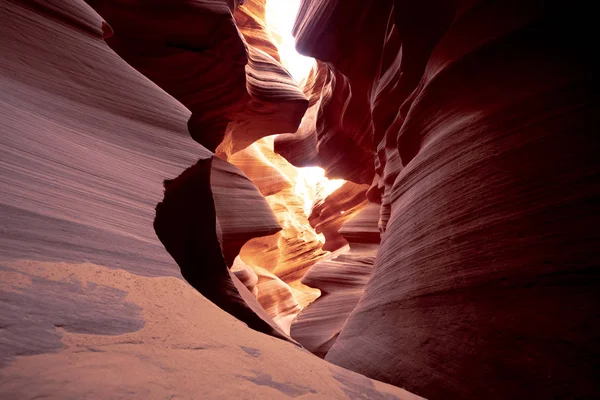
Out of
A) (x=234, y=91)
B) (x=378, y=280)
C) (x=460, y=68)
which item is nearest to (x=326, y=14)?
(x=234, y=91)

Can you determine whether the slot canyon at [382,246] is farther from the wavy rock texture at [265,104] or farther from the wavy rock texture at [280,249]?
the wavy rock texture at [280,249]

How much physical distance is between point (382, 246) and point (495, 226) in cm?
132

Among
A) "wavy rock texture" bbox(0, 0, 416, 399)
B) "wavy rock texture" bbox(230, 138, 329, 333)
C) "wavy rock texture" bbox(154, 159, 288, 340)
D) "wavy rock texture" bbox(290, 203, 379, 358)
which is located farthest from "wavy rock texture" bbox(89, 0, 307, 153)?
"wavy rock texture" bbox(230, 138, 329, 333)

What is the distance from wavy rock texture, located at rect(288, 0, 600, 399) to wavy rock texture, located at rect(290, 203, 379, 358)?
2.97m

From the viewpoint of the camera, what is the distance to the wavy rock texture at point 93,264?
73 cm

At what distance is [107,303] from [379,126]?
15.8ft

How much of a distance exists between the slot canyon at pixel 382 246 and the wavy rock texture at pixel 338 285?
9.52ft

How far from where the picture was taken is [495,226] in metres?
2.02

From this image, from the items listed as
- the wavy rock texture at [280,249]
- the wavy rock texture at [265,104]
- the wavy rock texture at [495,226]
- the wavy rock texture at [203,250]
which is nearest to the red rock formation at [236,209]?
the wavy rock texture at [203,250]

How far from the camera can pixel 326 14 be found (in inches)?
209

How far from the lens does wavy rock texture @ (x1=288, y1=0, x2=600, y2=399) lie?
65.3 inches

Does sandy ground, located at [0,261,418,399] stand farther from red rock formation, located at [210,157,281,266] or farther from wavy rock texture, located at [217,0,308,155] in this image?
wavy rock texture, located at [217,0,308,155]

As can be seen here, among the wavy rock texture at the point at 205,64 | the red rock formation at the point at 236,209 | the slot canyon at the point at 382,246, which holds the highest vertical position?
the wavy rock texture at the point at 205,64

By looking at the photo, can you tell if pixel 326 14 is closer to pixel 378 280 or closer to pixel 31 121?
pixel 378 280
